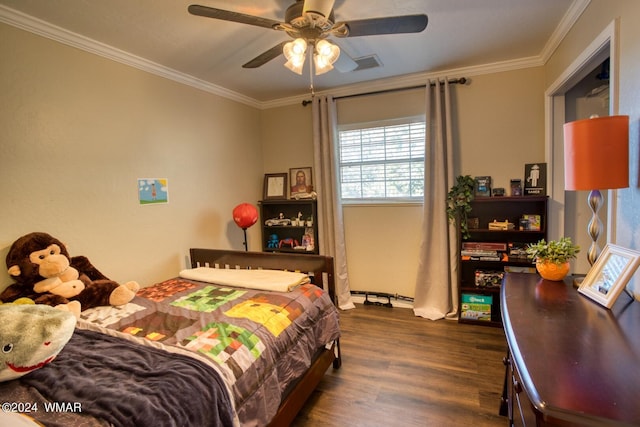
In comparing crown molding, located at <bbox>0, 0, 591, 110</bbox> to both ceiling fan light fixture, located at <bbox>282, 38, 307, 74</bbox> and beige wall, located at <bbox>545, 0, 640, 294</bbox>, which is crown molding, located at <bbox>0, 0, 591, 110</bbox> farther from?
ceiling fan light fixture, located at <bbox>282, 38, 307, 74</bbox>

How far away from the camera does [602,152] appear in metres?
1.29

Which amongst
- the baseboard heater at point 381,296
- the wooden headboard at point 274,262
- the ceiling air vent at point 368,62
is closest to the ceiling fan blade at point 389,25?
the ceiling air vent at point 368,62

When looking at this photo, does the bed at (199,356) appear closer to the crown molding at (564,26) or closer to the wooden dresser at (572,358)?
the wooden dresser at (572,358)

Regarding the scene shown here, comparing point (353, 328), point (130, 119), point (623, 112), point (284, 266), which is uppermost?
point (130, 119)

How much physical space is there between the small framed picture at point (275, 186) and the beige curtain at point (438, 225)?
1.65 m

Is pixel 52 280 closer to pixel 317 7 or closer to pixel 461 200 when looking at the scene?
pixel 317 7

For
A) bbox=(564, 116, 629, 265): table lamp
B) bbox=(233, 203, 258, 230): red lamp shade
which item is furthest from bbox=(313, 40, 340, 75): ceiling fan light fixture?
bbox=(233, 203, 258, 230): red lamp shade

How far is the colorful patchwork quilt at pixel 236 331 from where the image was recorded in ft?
4.34

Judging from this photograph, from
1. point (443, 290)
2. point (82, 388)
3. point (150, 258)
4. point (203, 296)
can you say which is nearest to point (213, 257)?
point (150, 258)

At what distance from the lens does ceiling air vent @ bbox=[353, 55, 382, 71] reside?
8.79 feet

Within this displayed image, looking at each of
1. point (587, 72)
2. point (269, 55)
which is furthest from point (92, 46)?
point (587, 72)

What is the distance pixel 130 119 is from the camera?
242 centimetres

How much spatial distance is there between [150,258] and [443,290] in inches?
106

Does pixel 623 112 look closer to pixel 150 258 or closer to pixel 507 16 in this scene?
pixel 507 16
